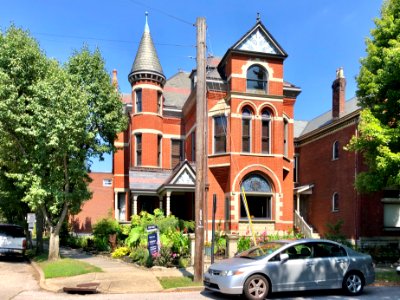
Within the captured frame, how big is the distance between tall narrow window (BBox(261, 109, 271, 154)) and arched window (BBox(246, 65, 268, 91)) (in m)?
1.46

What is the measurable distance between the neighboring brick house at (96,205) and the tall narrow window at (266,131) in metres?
18.3

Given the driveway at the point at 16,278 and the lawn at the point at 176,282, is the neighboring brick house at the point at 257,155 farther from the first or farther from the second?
the lawn at the point at 176,282

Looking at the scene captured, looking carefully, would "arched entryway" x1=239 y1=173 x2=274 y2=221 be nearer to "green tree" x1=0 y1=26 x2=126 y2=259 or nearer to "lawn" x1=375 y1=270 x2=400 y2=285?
"green tree" x1=0 y1=26 x2=126 y2=259

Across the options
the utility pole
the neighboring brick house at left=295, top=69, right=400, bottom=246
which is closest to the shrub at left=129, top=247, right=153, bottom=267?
the utility pole

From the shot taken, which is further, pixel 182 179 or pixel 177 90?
pixel 177 90

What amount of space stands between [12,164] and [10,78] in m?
4.36

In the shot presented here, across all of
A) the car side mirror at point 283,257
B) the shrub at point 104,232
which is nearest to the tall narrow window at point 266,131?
the shrub at point 104,232

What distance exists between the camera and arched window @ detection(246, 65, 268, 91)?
24250 millimetres

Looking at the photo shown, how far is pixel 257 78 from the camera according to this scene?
24375 millimetres

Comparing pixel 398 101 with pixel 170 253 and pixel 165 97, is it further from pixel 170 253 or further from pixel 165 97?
pixel 165 97

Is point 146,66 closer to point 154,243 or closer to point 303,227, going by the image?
point 303,227

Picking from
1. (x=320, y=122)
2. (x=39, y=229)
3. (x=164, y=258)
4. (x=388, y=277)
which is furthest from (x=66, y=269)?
(x=320, y=122)

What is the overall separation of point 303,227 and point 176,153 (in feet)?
34.9

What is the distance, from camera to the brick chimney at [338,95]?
88.6 feet
